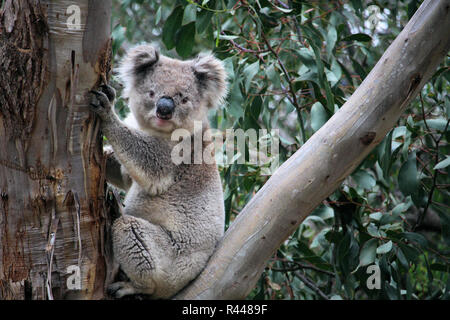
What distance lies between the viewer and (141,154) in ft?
7.92

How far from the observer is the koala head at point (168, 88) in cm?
253

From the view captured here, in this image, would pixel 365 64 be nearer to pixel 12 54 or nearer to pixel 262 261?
pixel 262 261

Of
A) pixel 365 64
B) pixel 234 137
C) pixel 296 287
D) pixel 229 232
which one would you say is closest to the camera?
pixel 229 232

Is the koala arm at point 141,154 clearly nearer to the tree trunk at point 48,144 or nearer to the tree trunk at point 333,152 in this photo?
the tree trunk at point 48,144

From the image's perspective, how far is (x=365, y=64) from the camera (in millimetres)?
4367

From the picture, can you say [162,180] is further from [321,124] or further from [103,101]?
[321,124]

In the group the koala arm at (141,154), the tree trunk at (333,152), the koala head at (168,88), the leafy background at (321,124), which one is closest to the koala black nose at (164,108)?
the koala head at (168,88)

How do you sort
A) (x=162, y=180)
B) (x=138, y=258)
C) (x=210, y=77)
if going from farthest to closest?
(x=210, y=77) → (x=162, y=180) → (x=138, y=258)

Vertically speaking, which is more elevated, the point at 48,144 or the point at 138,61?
the point at 138,61

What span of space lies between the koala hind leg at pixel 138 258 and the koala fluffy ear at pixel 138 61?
0.88 metres

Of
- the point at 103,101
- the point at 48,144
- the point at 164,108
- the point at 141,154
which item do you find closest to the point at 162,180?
the point at 141,154

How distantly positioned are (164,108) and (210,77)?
49 cm

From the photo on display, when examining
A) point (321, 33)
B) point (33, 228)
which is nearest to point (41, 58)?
point (33, 228)
